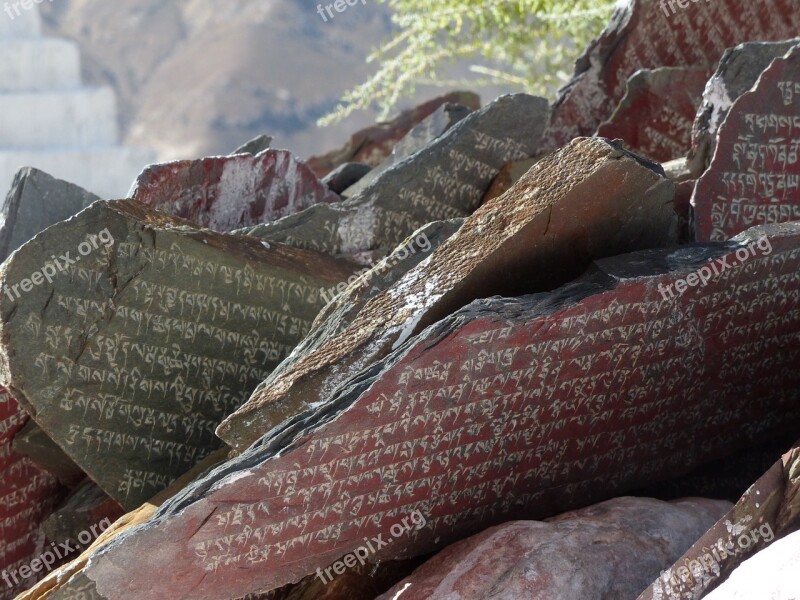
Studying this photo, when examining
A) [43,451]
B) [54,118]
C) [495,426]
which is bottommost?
[495,426]

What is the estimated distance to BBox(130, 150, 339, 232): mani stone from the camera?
176 inches

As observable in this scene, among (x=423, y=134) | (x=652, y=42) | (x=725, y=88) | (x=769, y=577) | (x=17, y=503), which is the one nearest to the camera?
(x=769, y=577)

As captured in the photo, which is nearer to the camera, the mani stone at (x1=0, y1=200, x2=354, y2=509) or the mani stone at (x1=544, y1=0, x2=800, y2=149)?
the mani stone at (x1=0, y1=200, x2=354, y2=509)

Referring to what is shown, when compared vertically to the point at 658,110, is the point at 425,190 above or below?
above

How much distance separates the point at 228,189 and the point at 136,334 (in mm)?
975

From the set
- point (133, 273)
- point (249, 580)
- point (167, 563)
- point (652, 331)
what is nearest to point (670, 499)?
point (652, 331)

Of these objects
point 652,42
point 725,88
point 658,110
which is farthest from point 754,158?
point 652,42

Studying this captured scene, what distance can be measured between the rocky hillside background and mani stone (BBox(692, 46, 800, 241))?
1614 centimetres

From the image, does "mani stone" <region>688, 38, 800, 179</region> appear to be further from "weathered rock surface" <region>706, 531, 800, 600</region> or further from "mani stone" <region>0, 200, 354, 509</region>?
"weathered rock surface" <region>706, 531, 800, 600</region>

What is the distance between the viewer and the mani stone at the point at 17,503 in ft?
13.2

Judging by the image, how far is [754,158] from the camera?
13.1 ft

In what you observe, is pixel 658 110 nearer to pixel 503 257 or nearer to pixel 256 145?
pixel 256 145

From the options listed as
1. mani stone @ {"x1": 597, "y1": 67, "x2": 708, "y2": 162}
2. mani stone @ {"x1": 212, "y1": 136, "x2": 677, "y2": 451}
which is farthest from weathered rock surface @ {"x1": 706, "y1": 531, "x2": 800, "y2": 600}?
mani stone @ {"x1": 597, "y1": 67, "x2": 708, "y2": 162}

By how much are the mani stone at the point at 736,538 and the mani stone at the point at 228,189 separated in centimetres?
244
